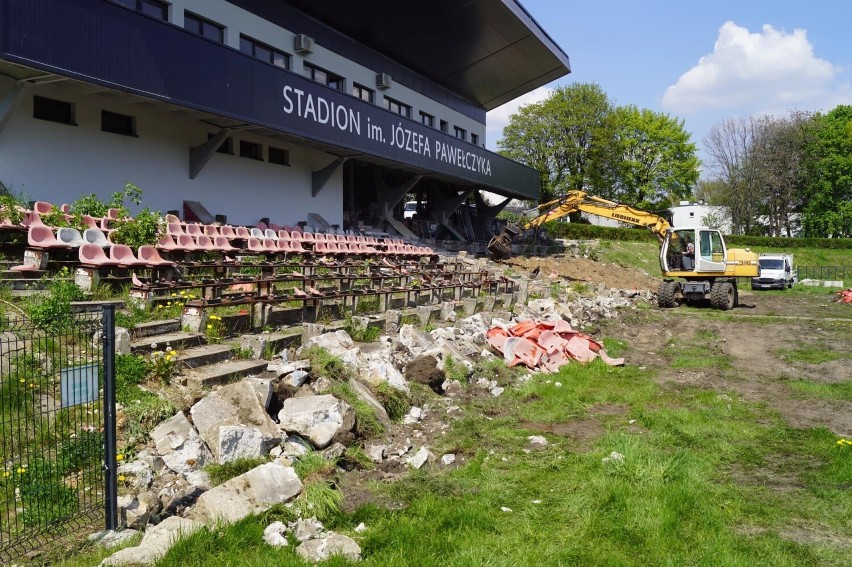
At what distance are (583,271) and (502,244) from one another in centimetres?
433

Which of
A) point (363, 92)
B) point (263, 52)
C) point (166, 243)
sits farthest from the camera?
point (363, 92)

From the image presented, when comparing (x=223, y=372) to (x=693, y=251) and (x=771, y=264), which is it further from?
(x=771, y=264)

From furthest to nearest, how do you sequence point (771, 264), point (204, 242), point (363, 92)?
point (771, 264) < point (363, 92) < point (204, 242)

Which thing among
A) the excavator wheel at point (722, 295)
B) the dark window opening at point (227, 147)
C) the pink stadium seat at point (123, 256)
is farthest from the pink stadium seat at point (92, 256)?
the excavator wheel at point (722, 295)

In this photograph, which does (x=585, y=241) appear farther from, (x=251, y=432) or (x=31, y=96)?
(x=251, y=432)


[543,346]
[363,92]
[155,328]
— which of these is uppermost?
[363,92]

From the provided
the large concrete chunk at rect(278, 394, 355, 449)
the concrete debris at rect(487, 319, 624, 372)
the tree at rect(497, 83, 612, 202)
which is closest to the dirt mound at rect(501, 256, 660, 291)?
the concrete debris at rect(487, 319, 624, 372)

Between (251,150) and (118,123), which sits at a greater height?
(251,150)

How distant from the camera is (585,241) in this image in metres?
42.7

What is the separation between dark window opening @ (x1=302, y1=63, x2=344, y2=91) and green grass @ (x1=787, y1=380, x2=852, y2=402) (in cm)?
1669

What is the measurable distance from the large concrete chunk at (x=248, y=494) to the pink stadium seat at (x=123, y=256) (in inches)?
231

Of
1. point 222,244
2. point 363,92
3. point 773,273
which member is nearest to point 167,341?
point 222,244

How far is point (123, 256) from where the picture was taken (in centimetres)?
960

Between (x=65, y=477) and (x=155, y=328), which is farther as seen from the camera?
(x=155, y=328)
